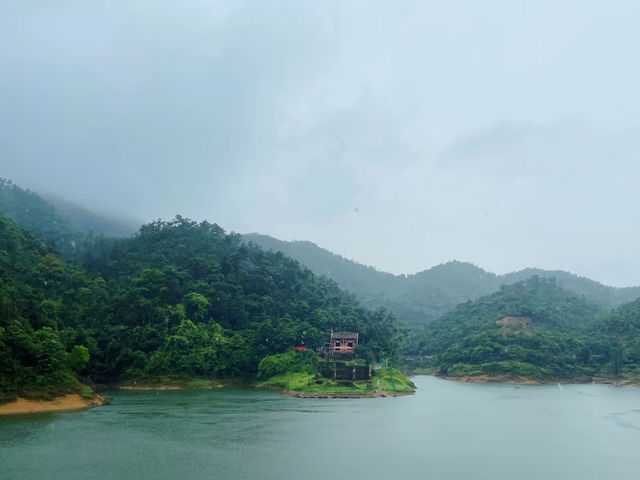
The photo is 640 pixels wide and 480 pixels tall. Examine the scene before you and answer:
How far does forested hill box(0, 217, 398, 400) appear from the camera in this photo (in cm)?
4166

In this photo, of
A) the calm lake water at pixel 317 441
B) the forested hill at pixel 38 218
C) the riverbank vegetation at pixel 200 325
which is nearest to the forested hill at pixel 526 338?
the riverbank vegetation at pixel 200 325

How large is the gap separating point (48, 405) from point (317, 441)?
854 inches

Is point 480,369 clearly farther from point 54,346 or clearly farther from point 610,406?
point 54,346

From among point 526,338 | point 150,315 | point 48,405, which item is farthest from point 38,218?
point 526,338

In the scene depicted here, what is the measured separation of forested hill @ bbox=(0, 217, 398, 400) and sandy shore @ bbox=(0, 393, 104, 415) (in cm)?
94

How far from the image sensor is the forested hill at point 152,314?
1640 inches

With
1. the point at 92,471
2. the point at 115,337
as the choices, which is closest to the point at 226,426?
the point at 92,471

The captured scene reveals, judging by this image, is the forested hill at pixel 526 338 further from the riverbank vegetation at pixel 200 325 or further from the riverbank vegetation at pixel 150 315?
the riverbank vegetation at pixel 150 315

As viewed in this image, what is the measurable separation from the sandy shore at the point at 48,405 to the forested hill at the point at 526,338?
6449 cm

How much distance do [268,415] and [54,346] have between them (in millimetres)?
17324

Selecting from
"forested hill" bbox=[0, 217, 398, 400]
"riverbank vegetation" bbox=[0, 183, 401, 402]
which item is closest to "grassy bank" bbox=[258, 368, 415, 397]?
"riverbank vegetation" bbox=[0, 183, 401, 402]

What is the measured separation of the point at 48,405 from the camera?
3928 centimetres

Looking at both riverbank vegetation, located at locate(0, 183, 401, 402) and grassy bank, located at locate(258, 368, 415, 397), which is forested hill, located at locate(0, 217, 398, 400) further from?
grassy bank, located at locate(258, 368, 415, 397)

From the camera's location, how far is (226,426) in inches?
1379
